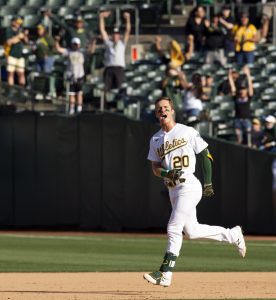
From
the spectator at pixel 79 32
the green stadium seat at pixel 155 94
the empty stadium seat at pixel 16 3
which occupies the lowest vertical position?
the green stadium seat at pixel 155 94

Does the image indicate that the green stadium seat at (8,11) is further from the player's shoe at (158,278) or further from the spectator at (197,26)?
the player's shoe at (158,278)

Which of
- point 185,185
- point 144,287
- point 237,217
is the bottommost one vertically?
point 237,217

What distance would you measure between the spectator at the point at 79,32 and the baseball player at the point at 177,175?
535 inches

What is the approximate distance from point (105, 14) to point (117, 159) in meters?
4.74

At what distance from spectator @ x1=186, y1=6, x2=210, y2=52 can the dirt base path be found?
1201 centimetres

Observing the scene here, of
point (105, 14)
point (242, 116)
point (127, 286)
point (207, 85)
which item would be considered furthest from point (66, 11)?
point (127, 286)

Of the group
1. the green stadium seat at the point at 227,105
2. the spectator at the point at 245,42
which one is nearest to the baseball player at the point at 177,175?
the green stadium seat at the point at 227,105

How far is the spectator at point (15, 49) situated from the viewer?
22922 mm

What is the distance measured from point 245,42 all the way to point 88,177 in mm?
5042

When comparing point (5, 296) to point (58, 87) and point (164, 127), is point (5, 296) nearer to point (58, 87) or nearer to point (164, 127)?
point (164, 127)

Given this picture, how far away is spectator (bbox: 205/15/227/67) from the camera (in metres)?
25.3

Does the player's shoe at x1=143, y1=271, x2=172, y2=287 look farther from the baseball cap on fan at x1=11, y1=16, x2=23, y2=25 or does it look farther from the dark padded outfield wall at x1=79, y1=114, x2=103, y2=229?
the baseball cap on fan at x1=11, y1=16, x2=23, y2=25

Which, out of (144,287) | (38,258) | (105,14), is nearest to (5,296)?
(144,287)

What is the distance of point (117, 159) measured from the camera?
22422 millimetres
